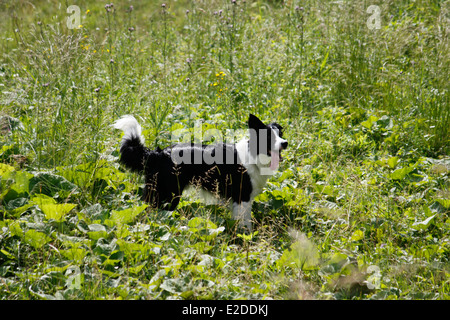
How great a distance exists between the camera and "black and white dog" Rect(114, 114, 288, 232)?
3117mm

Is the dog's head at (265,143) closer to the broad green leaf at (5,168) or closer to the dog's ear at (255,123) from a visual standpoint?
the dog's ear at (255,123)

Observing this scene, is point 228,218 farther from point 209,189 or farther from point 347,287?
point 347,287

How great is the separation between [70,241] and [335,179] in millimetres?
2134

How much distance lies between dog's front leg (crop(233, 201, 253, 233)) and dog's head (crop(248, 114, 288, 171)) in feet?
1.14

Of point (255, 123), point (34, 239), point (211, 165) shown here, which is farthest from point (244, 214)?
point (34, 239)

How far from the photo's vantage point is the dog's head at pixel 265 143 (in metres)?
3.22

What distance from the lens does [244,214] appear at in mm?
3205

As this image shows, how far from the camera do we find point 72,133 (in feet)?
9.89

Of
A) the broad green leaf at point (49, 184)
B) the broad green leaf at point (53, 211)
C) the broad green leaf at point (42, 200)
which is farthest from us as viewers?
the broad green leaf at point (49, 184)

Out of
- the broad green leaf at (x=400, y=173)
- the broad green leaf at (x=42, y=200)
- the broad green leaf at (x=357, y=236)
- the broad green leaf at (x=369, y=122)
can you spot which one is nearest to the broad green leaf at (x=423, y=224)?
the broad green leaf at (x=357, y=236)

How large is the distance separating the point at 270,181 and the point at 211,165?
55 cm

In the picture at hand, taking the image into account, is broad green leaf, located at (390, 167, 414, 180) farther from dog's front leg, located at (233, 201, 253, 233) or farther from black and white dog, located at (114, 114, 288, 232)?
dog's front leg, located at (233, 201, 253, 233)

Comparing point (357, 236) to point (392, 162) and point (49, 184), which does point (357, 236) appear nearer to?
point (392, 162)
